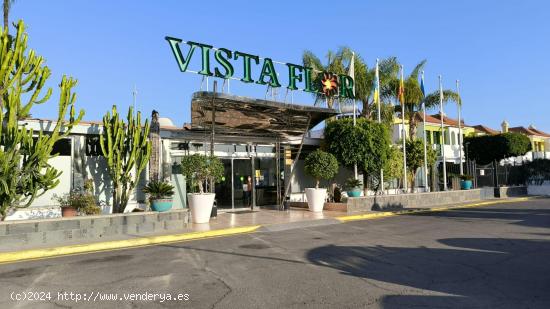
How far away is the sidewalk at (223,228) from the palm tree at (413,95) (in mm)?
10904

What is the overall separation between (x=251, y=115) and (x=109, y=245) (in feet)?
23.5

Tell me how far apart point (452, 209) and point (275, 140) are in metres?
8.96

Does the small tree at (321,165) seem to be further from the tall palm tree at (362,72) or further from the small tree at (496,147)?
the small tree at (496,147)

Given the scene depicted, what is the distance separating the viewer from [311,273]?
7.30 metres

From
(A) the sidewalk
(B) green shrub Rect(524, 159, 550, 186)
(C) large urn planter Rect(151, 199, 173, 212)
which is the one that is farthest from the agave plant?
(B) green shrub Rect(524, 159, 550, 186)

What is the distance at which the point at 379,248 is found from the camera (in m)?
9.71

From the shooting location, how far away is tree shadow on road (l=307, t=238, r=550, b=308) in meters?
5.77

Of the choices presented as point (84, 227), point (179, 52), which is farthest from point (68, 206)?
point (179, 52)

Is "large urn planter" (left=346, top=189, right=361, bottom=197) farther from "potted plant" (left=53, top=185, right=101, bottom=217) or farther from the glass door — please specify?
"potted plant" (left=53, top=185, right=101, bottom=217)

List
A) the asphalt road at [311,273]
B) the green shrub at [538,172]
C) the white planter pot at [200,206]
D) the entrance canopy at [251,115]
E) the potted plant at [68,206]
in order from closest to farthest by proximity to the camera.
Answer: the asphalt road at [311,273] < the potted plant at [68,206] < the entrance canopy at [251,115] < the white planter pot at [200,206] < the green shrub at [538,172]

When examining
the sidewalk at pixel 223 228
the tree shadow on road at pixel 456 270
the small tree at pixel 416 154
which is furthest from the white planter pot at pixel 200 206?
the small tree at pixel 416 154

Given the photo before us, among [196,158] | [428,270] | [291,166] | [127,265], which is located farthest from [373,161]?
[127,265]

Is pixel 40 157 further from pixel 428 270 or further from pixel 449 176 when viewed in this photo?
pixel 449 176

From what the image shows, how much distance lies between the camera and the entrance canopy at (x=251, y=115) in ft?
45.6
